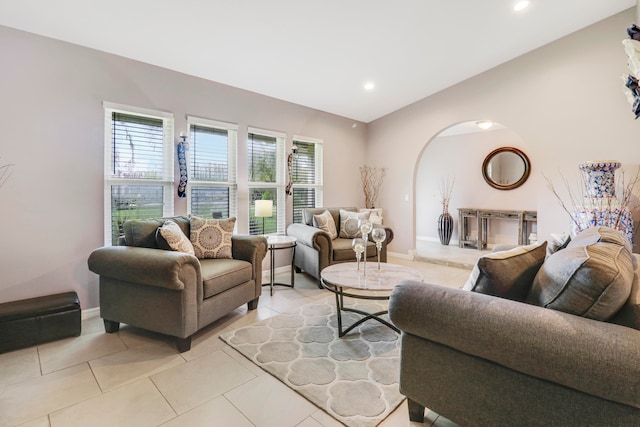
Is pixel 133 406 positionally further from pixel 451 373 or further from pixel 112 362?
pixel 451 373

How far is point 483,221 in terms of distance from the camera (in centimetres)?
612

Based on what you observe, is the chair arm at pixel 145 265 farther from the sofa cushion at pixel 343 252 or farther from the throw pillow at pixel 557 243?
the throw pillow at pixel 557 243

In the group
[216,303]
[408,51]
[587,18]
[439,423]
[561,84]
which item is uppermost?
[587,18]

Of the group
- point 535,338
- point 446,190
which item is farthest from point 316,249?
point 446,190

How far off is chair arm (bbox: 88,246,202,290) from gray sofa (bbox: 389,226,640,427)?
1545 mm

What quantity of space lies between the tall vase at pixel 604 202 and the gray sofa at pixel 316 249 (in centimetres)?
227

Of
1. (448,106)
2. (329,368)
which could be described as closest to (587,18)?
(448,106)

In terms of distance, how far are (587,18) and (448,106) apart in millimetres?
1731

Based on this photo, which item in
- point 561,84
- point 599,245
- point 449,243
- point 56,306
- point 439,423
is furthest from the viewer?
point 449,243

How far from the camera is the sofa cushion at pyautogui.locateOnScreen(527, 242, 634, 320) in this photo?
3.55 feet

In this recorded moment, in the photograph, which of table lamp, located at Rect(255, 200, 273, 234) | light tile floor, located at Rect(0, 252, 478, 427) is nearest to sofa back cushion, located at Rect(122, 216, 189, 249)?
light tile floor, located at Rect(0, 252, 478, 427)

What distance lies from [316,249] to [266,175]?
1381 mm

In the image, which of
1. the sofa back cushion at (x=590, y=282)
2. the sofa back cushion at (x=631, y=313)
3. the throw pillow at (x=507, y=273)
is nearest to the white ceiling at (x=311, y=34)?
the throw pillow at (x=507, y=273)

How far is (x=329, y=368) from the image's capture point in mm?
2033
